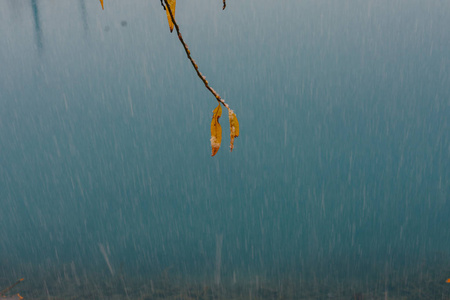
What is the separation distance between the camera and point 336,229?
21.8 feet

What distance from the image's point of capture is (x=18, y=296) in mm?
4656

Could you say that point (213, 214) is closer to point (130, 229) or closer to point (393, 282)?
point (130, 229)

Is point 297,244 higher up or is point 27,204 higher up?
point 27,204

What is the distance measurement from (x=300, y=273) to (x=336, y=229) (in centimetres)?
169

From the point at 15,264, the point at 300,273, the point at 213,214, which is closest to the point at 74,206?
the point at 15,264

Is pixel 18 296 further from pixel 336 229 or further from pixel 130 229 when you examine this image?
pixel 336 229

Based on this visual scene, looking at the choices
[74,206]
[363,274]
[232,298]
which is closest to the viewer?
[232,298]

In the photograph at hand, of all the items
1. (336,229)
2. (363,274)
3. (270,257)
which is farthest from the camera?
(336,229)

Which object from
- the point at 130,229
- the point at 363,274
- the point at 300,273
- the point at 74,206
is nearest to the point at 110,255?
the point at 130,229

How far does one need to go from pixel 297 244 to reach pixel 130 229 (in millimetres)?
2679

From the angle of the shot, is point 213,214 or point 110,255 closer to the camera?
point 110,255

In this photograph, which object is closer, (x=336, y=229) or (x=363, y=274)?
(x=363, y=274)

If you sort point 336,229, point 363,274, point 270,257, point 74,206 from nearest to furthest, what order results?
point 363,274, point 270,257, point 336,229, point 74,206

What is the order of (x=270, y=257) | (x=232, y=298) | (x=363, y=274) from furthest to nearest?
(x=270, y=257) < (x=363, y=274) < (x=232, y=298)
